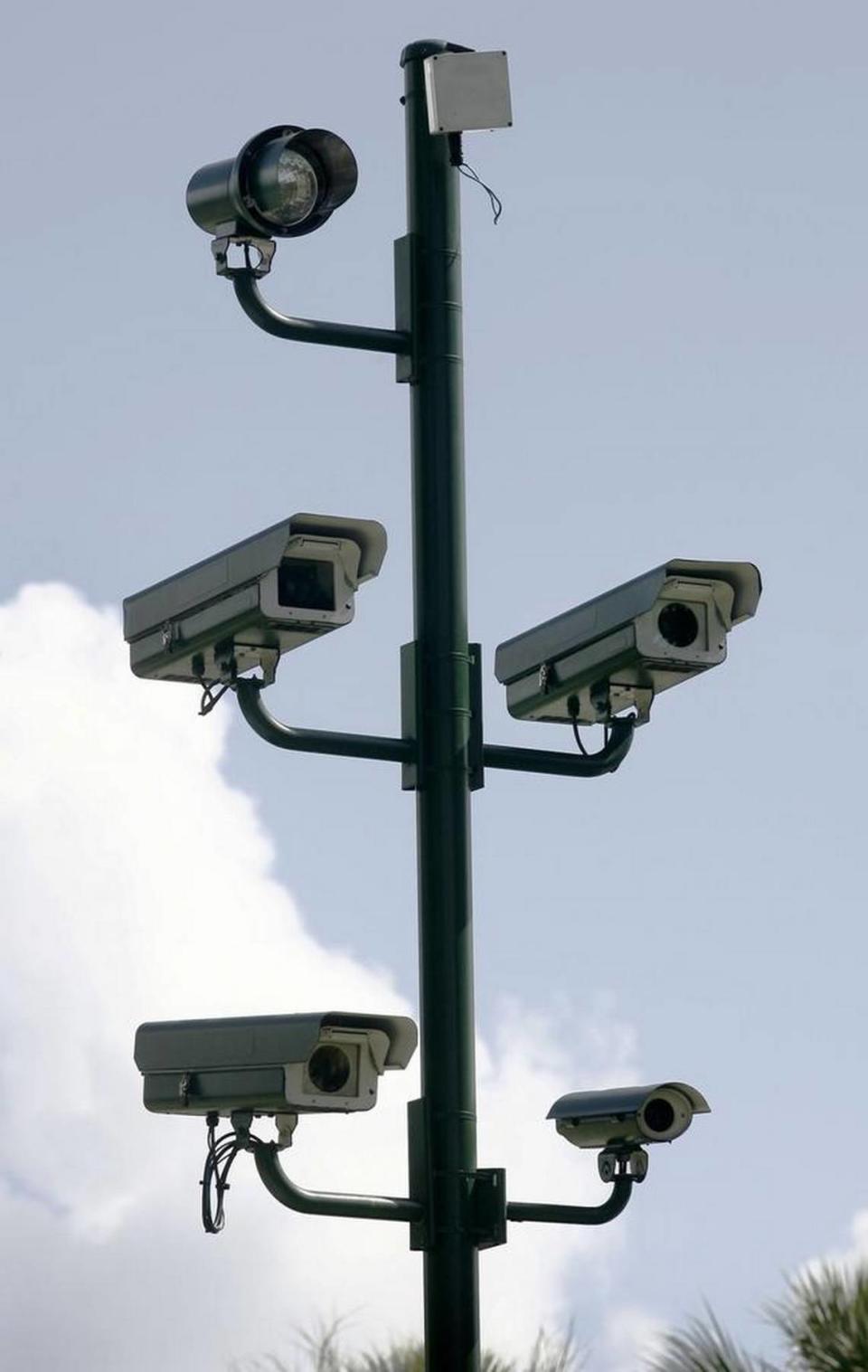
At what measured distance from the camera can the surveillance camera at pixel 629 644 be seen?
7348mm

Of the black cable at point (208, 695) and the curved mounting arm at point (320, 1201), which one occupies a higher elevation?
the black cable at point (208, 695)

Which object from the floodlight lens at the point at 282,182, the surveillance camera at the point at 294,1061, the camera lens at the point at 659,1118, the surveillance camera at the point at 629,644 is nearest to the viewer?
the surveillance camera at the point at 294,1061

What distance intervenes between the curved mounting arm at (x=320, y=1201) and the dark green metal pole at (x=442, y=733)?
0.42 ft

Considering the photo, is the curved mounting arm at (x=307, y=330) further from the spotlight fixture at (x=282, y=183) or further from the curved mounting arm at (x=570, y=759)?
the curved mounting arm at (x=570, y=759)

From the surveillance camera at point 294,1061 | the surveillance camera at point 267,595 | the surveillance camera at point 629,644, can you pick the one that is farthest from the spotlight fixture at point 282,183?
the surveillance camera at point 294,1061

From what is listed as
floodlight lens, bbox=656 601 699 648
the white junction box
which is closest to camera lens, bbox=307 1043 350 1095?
floodlight lens, bbox=656 601 699 648

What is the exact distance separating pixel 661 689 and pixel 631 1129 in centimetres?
125

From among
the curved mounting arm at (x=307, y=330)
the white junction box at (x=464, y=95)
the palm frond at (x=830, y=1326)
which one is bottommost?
the palm frond at (x=830, y=1326)

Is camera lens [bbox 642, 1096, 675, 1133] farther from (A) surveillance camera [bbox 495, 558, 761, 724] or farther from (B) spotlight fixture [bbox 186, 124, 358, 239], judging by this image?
(B) spotlight fixture [bbox 186, 124, 358, 239]

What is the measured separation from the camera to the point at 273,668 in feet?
23.6

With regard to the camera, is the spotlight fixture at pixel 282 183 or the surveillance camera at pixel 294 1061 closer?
the surveillance camera at pixel 294 1061

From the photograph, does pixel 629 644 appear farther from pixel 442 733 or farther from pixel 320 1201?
pixel 320 1201

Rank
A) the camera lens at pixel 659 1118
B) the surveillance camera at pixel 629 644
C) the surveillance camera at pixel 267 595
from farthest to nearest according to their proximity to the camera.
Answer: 1. the camera lens at pixel 659 1118
2. the surveillance camera at pixel 629 644
3. the surveillance camera at pixel 267 595

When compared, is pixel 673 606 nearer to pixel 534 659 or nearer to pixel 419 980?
pixel 534 659
